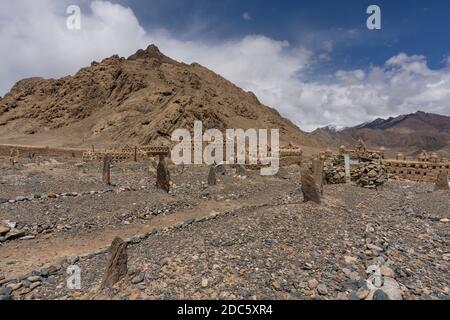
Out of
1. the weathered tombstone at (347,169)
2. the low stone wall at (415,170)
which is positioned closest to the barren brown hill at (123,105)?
the low stone wall at (415,170)

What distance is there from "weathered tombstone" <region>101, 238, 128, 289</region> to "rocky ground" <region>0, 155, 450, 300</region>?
15 centimetres

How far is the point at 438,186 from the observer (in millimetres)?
15023

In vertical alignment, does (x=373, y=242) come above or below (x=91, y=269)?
A: above

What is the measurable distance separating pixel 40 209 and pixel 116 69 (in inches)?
2484

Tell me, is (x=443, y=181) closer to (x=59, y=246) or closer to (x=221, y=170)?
(x=221, y=170)

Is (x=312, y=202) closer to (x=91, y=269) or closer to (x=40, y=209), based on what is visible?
(x=91, y=269)

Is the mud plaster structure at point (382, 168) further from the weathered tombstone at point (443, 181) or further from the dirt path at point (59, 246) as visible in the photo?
the dirt path at point (59, 246)

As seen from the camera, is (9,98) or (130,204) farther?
(9,98)

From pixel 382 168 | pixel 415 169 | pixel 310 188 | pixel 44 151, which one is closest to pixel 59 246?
pixel 310 188

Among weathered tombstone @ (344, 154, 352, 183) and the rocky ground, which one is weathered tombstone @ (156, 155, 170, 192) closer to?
the rocky ground

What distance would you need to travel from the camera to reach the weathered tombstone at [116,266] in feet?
18.5

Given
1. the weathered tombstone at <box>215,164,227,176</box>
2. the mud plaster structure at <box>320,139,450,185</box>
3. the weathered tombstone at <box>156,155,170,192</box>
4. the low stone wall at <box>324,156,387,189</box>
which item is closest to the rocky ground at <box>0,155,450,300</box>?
the weathered tombstone at <box>156,155,170,192</box>

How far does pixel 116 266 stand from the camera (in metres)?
5.79
